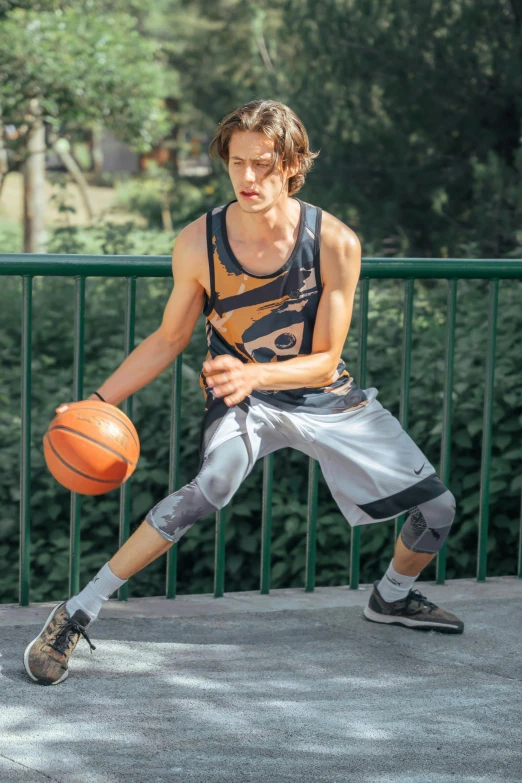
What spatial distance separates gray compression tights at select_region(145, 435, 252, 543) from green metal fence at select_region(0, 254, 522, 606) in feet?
2.10

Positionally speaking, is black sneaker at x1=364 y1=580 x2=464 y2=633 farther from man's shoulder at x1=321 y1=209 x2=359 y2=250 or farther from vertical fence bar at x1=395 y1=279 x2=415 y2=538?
man's shoulder at x1=321 y1=209 x2=359 y2=250

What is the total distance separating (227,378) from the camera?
308 centimetres

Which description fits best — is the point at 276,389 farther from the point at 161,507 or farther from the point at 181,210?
the point at 181,210

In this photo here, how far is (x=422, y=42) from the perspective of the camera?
10609 millimetres

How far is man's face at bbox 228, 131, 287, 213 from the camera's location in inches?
135

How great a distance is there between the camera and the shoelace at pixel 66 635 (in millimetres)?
3484

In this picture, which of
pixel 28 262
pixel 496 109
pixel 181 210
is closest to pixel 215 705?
pixel 28 262

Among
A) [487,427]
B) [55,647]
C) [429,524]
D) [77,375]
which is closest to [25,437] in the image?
[77,375]

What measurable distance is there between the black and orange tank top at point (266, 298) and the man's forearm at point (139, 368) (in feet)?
0.63

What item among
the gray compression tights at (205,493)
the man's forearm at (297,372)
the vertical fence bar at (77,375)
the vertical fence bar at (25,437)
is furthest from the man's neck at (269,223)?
the vertical fence bar at (25,437)

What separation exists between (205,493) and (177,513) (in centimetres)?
11

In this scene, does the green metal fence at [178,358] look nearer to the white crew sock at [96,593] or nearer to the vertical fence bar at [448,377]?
the vertical fence bar at [448,377]

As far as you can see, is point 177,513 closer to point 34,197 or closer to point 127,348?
point 127,348

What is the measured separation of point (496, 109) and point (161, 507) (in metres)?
8.10
